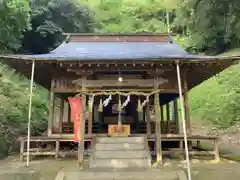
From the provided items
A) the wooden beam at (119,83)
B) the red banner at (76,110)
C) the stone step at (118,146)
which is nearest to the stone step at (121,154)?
the stone step at (118,146)

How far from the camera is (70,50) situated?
12.2 metres

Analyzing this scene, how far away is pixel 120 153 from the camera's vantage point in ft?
31.9

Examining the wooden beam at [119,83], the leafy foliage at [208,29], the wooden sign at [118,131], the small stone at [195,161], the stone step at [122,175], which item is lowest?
the stone step at [122,175]

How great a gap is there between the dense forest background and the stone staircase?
4401 millimetres

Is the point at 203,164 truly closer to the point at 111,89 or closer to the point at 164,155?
the point at 164,155

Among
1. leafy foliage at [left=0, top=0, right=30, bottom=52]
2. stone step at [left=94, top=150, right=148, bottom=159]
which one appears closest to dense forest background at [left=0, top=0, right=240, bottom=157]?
leafy foliage at [left=0, top=0, right=30, bottom=52]

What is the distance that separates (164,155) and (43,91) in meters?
14.9

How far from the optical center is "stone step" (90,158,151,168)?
9.19 metres

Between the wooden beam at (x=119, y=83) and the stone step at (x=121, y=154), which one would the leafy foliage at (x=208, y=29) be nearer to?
the wooden beam at (x=119, y=83)

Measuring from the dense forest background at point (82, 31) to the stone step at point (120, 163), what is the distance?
4623 millimetres

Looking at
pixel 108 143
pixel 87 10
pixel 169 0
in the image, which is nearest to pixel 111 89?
pixel 108 143

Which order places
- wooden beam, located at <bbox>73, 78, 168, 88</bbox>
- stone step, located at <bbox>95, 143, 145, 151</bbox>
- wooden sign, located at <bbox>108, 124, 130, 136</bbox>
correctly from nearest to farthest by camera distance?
stone step, located at <bbox>95, 143, 145, 151</bbox> → wooden beam, located at <bbox>73, 78, 168, 88</bbox> → wooden sign, located at <bbox>108, 124, 130, 136</bbox>

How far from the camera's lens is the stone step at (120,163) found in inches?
362

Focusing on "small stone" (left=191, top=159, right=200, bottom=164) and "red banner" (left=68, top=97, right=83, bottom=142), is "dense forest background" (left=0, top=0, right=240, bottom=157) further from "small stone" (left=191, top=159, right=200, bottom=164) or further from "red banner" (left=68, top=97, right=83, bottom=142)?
"small stone" (left=191, top=159, right=200, bottom=164)
